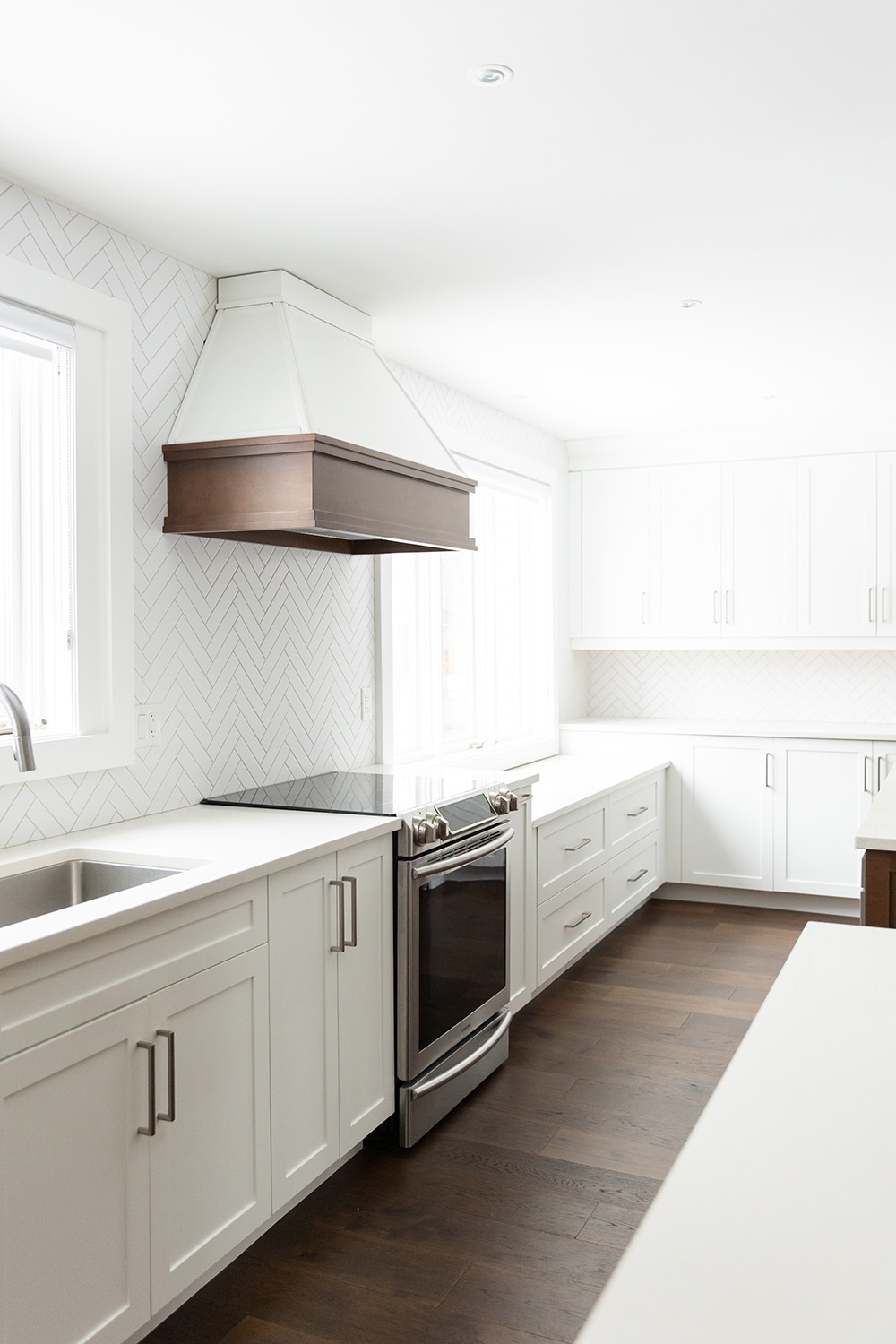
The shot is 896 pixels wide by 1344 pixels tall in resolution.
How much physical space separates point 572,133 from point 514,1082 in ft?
8.62

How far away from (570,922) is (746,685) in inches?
88.6

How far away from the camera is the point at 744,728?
5449 millimetres

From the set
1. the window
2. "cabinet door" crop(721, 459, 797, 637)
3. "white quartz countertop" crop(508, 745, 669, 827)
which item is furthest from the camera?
"cabinet door" crop(721, 459, 797, 637)

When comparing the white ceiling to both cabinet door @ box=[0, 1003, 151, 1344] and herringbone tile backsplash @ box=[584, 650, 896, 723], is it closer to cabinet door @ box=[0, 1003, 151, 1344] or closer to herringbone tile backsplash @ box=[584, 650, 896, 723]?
cabinet door @ box=[0, 1003, 151, 1344]

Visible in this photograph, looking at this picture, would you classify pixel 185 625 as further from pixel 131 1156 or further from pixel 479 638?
pixel 479 638

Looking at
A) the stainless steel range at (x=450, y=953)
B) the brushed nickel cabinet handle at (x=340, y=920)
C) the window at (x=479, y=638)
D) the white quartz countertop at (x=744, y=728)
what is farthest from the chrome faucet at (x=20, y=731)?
the white quartz countertop at (x=744, y=728)

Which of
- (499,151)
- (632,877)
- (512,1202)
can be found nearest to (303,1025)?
(512,1202)

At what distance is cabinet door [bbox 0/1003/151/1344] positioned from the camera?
1.66 meters

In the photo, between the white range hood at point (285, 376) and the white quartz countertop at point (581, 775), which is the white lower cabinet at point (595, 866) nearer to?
the white quartz countertop at point (581, 775)

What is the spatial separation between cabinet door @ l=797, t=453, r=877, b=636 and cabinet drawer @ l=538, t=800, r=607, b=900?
172cm

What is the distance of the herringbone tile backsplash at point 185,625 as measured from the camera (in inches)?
101

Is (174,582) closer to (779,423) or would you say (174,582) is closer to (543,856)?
(543,856)

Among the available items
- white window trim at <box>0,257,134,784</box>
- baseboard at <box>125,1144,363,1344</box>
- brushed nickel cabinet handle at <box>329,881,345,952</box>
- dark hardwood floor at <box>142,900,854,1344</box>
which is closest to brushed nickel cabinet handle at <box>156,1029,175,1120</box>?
baseboard at <box>125,1144,363,1344</box>

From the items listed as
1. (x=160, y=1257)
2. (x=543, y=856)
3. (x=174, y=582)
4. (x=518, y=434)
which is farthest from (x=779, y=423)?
(x=160, y=1257)
